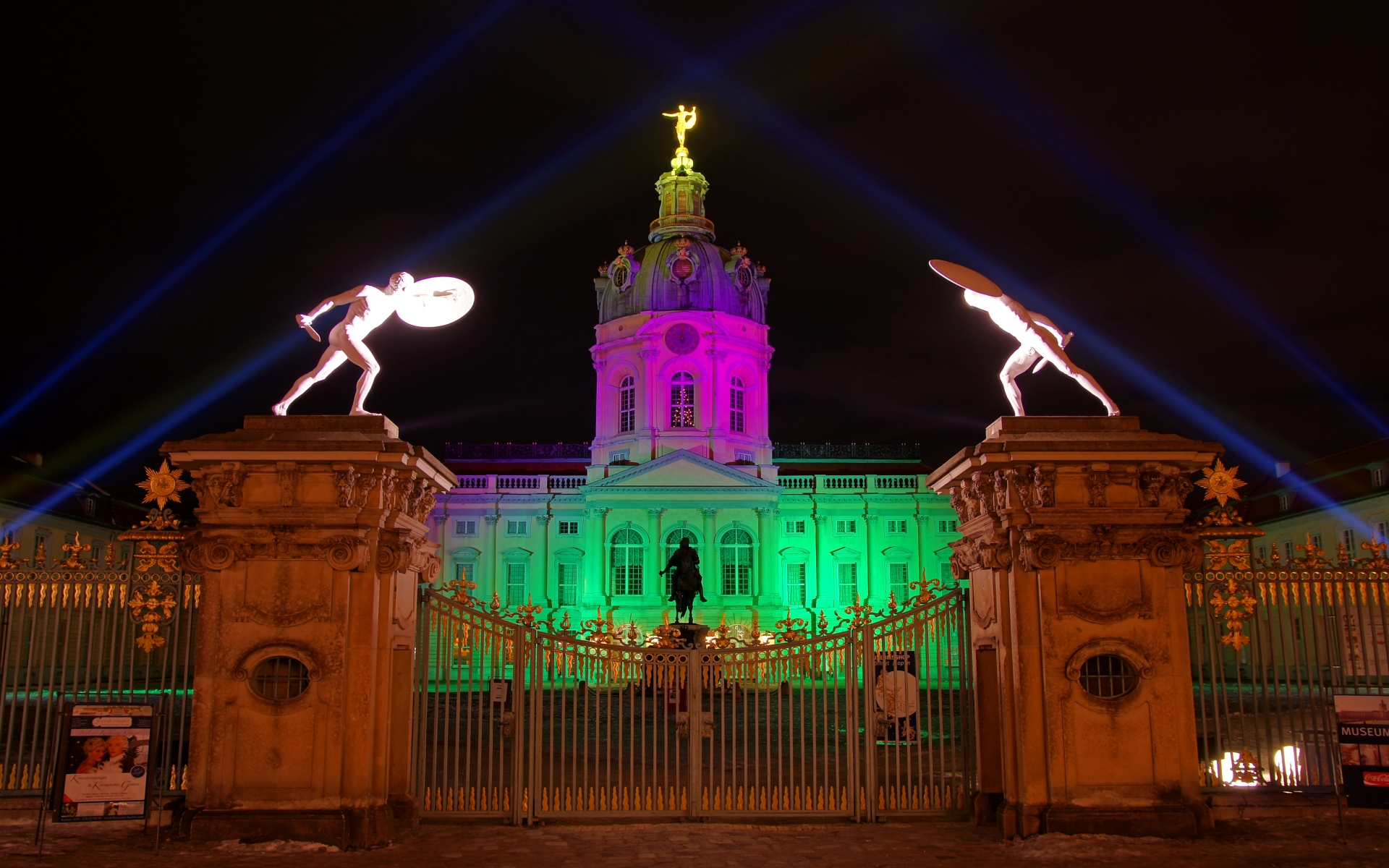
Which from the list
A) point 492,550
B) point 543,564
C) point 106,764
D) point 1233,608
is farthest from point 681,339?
point 106,764

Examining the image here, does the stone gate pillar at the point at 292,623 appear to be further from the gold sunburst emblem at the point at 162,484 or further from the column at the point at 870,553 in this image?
the column at the point at 870,553

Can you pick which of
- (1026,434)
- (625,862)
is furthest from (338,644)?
(1026,434)

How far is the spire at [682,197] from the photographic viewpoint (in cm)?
6009

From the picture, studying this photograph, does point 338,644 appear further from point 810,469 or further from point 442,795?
point 810,469

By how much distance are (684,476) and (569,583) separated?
810cm

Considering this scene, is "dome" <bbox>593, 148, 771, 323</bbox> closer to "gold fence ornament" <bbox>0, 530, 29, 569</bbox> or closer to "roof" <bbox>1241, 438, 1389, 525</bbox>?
"roof" <bbox>1241, 438, 1389, 525</bbox>

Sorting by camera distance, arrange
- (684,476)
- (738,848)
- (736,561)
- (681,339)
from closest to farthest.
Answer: (738,848), (684,476), (736,561), (681,339)

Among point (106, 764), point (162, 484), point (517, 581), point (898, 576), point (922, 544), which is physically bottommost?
point (106, 764)

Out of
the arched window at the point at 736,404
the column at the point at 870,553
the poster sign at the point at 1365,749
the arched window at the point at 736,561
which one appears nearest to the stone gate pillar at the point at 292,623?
the poster sign at the point at 1365,749

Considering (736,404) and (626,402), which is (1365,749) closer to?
(736,404)

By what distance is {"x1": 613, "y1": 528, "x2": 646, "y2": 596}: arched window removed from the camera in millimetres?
53531

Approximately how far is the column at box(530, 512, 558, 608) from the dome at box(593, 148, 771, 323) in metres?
11.4

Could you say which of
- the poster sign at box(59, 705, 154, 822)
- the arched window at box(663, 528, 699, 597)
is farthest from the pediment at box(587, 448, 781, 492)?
the poster sign at box(59, 705, 154, 822)

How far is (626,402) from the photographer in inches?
2325
